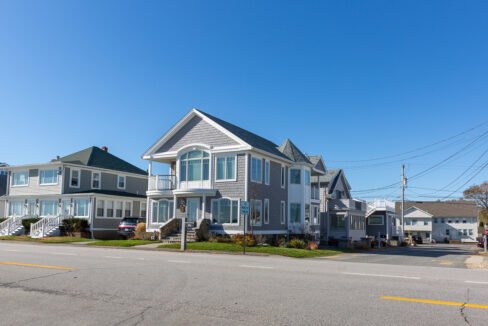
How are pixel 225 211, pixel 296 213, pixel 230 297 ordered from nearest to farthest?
1. pixel 230 297
2. pixel 225 211
3. pixel 296 213

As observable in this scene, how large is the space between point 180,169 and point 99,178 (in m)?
14.9

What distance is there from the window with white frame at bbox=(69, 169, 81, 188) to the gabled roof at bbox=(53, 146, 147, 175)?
2.91ft

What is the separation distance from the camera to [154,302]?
332 inches

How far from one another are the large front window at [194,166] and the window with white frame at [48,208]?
1595 cm

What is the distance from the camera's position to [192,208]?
32.5 meters

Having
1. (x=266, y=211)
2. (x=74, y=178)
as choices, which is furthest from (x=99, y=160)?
(x=266, y=211)

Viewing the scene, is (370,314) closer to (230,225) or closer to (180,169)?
(230,225)

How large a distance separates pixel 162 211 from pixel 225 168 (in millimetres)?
6508

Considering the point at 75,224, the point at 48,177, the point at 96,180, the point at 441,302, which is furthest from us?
the point at 96,180

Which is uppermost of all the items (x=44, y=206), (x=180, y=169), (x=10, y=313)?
(x=180, y=169)

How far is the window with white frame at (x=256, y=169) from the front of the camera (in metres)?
31.1

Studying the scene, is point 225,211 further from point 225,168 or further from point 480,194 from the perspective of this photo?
point 480,194

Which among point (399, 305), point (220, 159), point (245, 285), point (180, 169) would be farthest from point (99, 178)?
point (399, 305)

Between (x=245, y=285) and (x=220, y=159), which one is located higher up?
(x=220, y=159)
